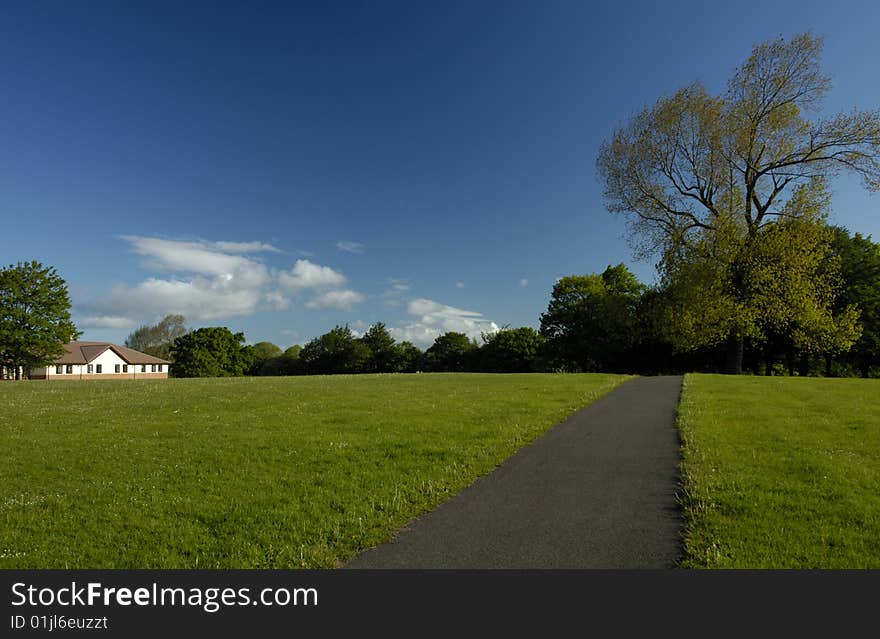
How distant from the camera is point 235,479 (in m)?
8.45

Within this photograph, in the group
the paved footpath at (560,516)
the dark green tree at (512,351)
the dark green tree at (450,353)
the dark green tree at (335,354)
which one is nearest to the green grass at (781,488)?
the paved footpath at (560,516)

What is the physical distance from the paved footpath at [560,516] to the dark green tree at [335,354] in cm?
9063

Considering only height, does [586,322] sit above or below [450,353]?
above

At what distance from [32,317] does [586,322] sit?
238ft

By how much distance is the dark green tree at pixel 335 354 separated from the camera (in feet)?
A: 327

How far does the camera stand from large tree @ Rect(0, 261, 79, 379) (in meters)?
59.4

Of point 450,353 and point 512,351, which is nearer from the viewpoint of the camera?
point 512,351

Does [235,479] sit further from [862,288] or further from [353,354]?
[353,354]

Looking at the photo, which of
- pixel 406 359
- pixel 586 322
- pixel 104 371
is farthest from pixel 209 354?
pixel 586 322

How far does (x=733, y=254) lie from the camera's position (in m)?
33.1

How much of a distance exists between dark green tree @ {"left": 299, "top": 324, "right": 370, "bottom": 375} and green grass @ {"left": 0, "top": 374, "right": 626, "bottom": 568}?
3247 inches

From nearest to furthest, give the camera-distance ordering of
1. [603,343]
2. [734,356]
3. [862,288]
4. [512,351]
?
[734,356], [862,288], [603,343], [512,351]

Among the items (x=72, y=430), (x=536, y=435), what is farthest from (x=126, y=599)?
(x=72, y=430)

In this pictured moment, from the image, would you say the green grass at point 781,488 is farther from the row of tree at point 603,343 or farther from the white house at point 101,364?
the white house at point 101,364
